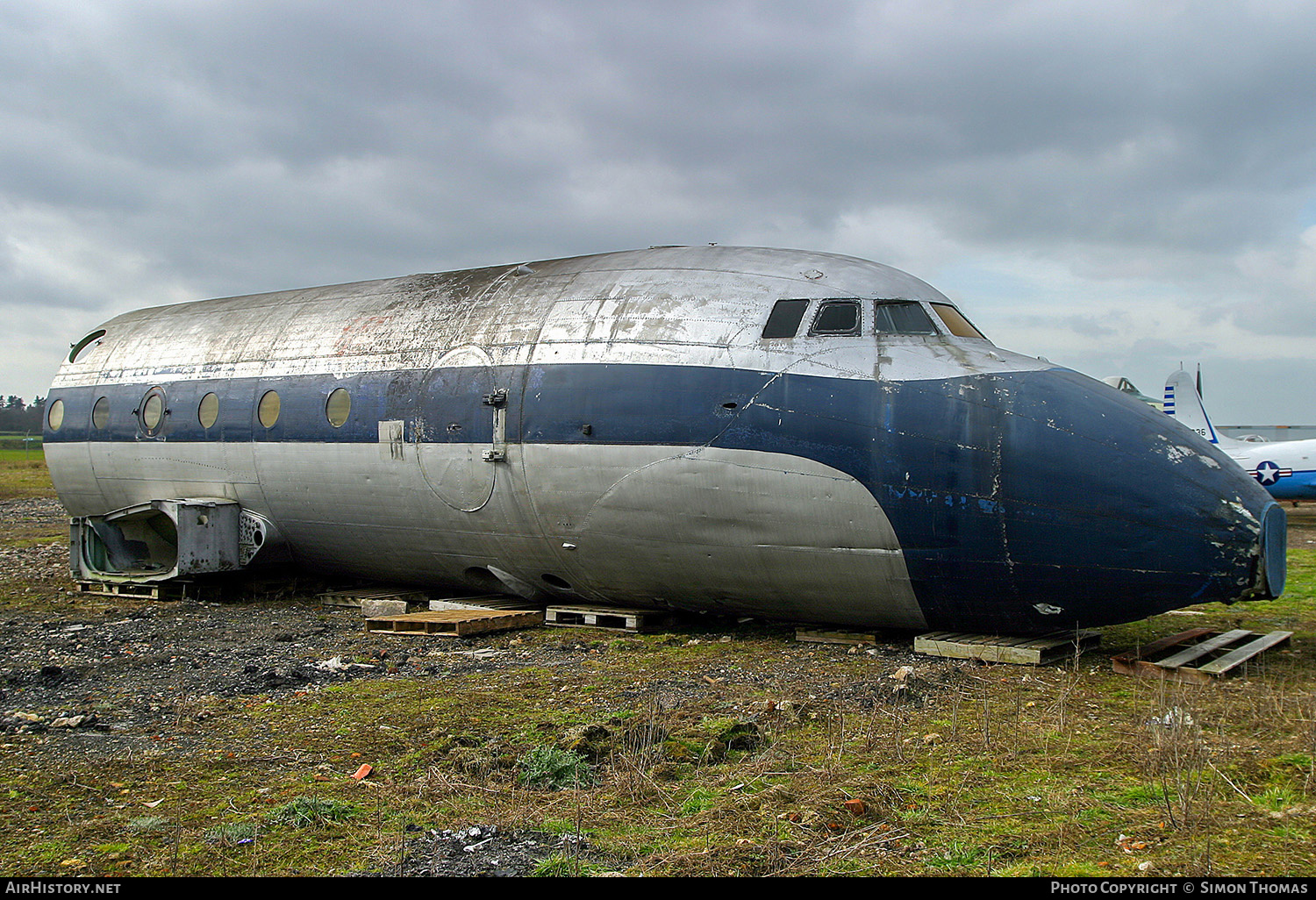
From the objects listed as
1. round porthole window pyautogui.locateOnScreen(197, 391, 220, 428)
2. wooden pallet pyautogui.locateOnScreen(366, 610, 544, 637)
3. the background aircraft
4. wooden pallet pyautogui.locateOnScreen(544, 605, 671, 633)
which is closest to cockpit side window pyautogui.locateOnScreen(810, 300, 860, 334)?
wooden pallet pyautogui.locateOnScreen(544, 605, 671, 633)

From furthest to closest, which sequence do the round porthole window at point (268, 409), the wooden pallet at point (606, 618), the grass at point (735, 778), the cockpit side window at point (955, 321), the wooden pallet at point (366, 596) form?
the wooden pallet at point (366, 596) → the round porthole window at point (268, 409) → the wooden pallet at point (606, 618) → the cockpit side window at point (955, 321) → the grass at point (735, 778)

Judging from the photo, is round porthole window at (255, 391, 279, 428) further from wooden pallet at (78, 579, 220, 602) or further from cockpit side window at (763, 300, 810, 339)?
cockpit side window at (763, 300, 810, 339)

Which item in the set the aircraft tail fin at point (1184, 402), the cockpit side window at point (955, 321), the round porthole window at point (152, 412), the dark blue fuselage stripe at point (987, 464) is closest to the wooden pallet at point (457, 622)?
the dark blue fuselage stripe at point (987, 464)

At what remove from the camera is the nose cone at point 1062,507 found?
8383 millimetres

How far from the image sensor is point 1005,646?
938cm

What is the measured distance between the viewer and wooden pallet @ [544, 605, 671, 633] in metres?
11.4

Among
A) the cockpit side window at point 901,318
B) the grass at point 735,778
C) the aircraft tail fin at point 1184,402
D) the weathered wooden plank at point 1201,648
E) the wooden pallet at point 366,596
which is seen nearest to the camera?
the grass at point 735,778

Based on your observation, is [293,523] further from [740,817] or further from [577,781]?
[740,817]

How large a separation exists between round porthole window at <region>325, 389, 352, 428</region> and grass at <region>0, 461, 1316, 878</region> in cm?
455

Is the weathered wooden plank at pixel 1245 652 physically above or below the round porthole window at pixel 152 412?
below

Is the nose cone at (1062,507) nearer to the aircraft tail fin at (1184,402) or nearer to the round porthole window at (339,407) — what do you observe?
the round porthole window at (339,407)

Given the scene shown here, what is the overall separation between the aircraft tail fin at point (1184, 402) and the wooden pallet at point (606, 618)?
29862 millimetres

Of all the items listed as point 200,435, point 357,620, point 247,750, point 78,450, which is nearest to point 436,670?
point 247,750

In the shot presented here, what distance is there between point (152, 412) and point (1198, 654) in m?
14.8
